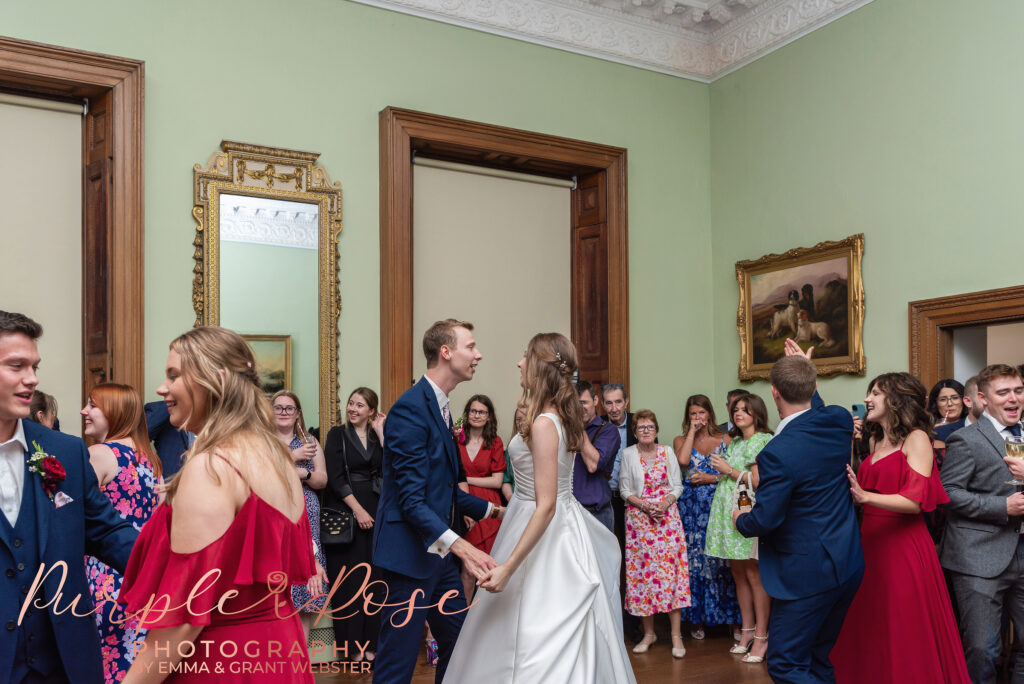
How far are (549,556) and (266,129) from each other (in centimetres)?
453

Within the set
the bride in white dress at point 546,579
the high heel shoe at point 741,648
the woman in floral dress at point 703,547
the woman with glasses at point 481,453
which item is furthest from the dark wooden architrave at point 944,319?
the bride in white dress at point 546,579

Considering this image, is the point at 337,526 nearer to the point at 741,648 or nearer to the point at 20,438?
the point at 741,648

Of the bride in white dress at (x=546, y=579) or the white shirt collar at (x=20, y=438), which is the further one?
the bride in white dress at (x=546, y=579)

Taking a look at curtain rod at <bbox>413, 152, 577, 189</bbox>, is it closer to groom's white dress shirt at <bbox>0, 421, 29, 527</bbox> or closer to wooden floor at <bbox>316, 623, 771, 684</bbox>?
wooden floor at <bbox>316, 623, 771, 684</bbox>

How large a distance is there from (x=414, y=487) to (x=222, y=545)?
A: 1.65 meters

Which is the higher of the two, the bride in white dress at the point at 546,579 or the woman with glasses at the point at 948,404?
the woman with glasses at the point at 948,404

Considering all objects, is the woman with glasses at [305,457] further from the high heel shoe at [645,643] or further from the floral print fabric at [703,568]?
the floral print fabric at [703,568]

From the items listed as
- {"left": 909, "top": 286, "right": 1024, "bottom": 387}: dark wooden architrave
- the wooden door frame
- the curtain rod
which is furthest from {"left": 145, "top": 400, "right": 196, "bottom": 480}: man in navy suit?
{"left": 909, "top": 286, "right": 1024, "bottom": 387}: dark wooden architrave

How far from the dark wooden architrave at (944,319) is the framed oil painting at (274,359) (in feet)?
16.1

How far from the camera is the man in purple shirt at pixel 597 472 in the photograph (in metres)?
6.57

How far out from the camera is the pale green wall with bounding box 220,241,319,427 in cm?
671

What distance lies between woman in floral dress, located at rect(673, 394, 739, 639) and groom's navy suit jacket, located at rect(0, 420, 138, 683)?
5094mm

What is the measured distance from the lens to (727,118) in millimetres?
8914

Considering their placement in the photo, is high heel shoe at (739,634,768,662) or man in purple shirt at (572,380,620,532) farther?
man in purple shirt at (572,380,620,532)
